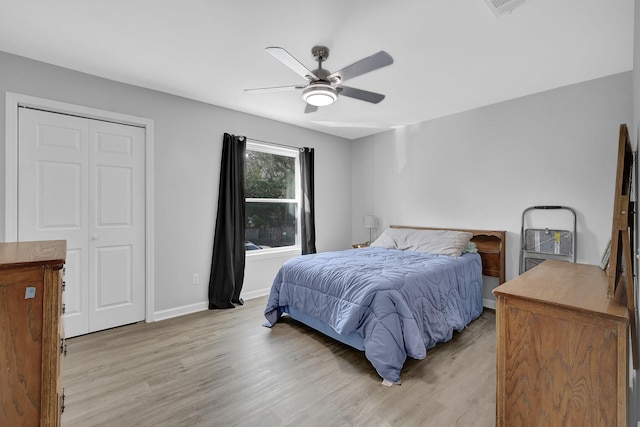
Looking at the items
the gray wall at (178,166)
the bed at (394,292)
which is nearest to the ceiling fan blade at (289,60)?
the bed at (394,292)

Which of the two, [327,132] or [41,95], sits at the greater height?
[327,132]

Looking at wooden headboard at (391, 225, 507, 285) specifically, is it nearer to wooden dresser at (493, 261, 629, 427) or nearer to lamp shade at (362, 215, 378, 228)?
lamp shade at (362, 215, 378, 228)

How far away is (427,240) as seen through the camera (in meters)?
3.62

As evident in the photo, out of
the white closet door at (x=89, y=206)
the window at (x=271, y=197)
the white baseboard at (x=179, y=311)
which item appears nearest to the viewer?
the white closet door at (x=89, y=206)

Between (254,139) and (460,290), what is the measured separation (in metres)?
3.15

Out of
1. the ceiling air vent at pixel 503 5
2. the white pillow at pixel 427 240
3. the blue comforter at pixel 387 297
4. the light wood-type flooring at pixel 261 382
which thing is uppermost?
the ceiling air vent at pixel 503 5

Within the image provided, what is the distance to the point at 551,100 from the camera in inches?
122

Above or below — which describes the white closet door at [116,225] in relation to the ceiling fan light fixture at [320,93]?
below

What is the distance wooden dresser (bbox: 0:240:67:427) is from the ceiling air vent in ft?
8.55

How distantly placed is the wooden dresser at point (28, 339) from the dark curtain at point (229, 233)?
2525mm

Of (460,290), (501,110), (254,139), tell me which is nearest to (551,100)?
(501,110)

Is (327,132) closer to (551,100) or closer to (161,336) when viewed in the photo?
(551,100)

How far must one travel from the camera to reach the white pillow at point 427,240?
3.33 m

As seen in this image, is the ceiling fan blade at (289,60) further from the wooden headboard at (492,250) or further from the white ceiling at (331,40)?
the wooden headboard at (492,250)
